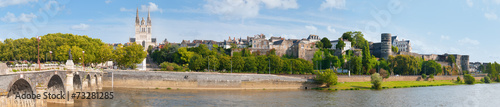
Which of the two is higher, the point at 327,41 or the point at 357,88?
the point at 327,41

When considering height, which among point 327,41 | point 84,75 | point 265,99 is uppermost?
point 327,41

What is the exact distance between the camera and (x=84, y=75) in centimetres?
5322

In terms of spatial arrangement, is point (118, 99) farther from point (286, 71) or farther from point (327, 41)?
point (327, 41)

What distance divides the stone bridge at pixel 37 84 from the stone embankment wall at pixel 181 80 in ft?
59.5

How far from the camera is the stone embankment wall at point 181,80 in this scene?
2872 inches

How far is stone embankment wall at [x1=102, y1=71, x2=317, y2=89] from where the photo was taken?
239ft

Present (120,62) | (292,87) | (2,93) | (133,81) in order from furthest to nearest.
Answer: (120,62) → (292,87) → (133,81) → (2,93)

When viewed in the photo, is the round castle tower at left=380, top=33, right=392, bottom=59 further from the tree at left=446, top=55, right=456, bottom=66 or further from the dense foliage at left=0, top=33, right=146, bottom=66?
the dense foliage at left=0, top=33, right=146, bottom=66

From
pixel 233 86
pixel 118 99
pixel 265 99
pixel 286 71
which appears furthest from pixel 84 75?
pixel 286 71

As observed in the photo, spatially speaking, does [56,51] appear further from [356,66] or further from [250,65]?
[356,66]

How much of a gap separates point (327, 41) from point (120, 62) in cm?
7409

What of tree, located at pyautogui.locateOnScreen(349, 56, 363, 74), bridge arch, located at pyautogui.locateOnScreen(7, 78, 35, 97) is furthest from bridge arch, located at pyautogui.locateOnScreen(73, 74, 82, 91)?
tree, located at pyautogui.locateOnScreen(349, 56, 363, 74)

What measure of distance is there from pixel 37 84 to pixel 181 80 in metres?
40.4

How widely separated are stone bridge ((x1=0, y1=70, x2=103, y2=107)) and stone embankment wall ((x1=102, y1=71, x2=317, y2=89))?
1813 centimetres
